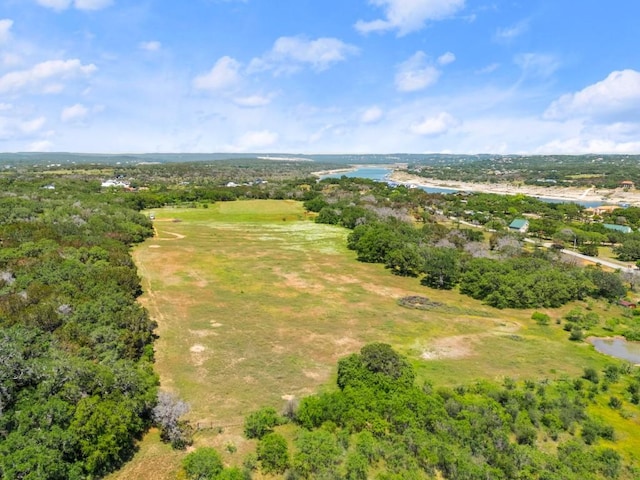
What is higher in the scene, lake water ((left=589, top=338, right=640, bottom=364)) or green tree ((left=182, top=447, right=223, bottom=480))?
green tree ((left=182, top=447, right=223, bottom=480))

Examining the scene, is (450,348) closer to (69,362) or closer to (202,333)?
(202,333)

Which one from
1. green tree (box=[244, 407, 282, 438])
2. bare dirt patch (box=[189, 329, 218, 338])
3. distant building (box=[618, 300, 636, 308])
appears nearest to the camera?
green tree (box=[244, 407, 282, 438])

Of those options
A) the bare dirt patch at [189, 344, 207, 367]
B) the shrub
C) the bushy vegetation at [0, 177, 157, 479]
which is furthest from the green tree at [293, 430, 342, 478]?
the shrub

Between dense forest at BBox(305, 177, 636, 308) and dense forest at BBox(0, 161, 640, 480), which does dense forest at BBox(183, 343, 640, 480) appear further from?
dense forest at BBox(305, 177, 636, 308)

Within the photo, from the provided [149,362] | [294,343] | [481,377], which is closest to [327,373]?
[294,343]

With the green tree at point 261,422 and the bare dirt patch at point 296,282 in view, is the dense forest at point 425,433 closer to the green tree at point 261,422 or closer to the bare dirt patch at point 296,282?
the green tree at point 261,422

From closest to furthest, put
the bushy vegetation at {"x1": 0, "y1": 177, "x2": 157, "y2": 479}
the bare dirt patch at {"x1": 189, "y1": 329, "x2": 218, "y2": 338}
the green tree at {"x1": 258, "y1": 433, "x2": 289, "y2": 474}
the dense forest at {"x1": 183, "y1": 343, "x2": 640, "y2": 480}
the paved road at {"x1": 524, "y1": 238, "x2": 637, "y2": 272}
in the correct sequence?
the bushy vegetation at {"x1": 0, "y1": 177, "x2": 157, "y2": 479}, the dense forest at {"x1": 183, "y1": 343, "x2": 640, "y2": 480}, the green tree at {"x1": 258, "y1": 433, "x2": 289, "y2": 474}, the bare dirt patch at {"x1": 189, "y1": 329, "x2": 218, "y2": 338}, the paved road at {"x1": 524, "y1": 238, "x2": 637, "y2": 272}
